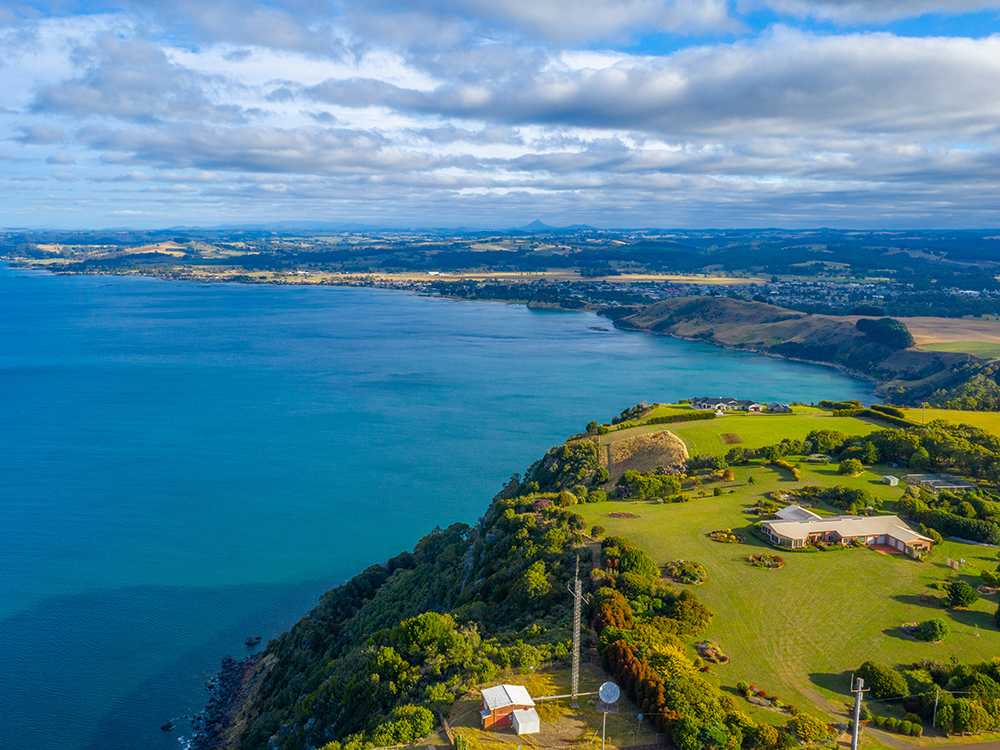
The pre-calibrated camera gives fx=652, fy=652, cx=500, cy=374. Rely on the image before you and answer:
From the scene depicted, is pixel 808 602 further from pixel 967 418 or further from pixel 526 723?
pixel 967 418

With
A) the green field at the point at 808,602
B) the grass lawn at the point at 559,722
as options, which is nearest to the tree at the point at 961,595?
the green field at the point at 808,602

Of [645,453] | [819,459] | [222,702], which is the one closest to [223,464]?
[222,702]

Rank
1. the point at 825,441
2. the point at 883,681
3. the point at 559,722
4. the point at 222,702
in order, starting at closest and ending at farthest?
the point at 559,722 < the point at 883,681 < the point at 222,702 < the point at 825,441

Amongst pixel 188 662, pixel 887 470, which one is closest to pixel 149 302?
pixel 188 662

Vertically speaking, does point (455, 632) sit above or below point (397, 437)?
above

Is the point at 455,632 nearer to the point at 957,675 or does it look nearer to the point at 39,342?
the point at 957,675

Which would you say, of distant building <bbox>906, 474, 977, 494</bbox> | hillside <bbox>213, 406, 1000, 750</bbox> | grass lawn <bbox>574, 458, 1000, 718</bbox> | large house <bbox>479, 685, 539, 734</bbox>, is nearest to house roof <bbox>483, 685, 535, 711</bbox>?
large house <bbox>479, 685, 539, 734</bbox>

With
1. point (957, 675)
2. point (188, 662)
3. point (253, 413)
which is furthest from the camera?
point (253, 413)
